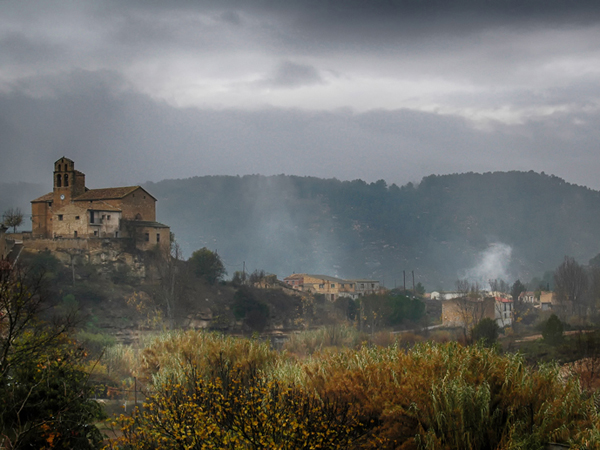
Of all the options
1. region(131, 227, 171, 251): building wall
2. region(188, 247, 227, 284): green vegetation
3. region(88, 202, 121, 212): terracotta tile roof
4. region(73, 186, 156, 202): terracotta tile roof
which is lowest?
region(188, 247, 227, 284): green vegetation

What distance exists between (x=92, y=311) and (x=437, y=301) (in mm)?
53971

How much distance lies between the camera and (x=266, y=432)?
11.2 metres

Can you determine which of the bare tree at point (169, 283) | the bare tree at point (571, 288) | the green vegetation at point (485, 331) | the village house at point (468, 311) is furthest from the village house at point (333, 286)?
the green vegetation at point (485, 331)

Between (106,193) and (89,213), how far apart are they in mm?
2910

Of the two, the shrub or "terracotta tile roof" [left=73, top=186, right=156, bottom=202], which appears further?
"terracotta tile roof" [left=73, top=186, right=156, bottom=202]

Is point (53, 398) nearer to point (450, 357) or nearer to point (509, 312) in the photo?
point (450, 357)

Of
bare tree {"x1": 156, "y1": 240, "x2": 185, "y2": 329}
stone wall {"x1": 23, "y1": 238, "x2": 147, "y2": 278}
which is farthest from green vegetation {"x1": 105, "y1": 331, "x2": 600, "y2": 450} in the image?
stone wall {"x1": 23, "y1": 238, "x2": 147, "y2": 278}

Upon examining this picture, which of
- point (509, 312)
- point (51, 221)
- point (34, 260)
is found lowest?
point (509, 312)


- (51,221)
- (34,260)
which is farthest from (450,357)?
(51,221)

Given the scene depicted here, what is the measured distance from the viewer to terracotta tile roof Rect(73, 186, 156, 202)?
62906 mm

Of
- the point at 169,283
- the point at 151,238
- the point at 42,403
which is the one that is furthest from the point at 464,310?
the point at 42,403

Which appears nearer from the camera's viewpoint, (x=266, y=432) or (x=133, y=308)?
(x=266, y=432)

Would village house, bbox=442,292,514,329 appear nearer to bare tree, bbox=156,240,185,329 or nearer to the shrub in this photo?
the shrub

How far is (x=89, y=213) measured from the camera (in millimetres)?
61875
